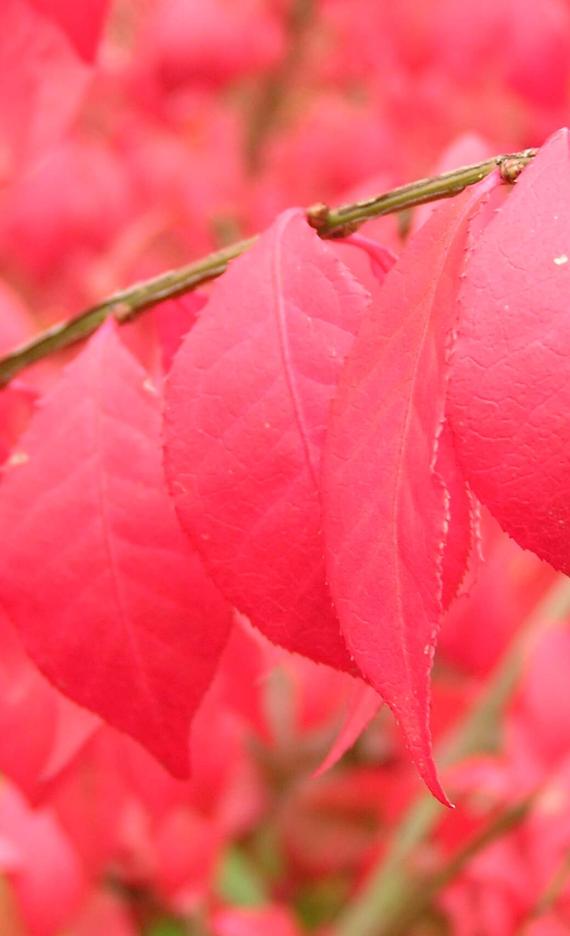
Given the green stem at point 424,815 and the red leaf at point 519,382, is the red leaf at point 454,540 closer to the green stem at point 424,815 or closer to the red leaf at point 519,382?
the red leaf at point 519,382

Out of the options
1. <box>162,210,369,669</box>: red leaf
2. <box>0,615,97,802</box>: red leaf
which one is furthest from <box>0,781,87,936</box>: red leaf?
<box>162,210,369,669</box>: red leaf

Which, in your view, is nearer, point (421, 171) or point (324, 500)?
point (324, 500)

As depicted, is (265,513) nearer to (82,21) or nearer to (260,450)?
(260,450)

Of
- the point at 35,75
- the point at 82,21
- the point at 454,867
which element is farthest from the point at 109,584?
the point at 454,867

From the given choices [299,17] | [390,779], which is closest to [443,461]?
[390,779]

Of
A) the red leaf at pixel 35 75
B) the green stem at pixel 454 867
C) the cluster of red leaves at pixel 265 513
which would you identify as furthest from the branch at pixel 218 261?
the green stem at pixel 454 867

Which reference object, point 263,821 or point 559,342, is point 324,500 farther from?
point 263,821
